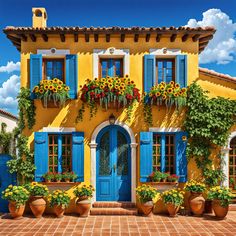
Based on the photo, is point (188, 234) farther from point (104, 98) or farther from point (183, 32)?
point (183, 32)

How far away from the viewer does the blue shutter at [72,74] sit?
26.7 feet

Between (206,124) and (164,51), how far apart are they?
112 inches

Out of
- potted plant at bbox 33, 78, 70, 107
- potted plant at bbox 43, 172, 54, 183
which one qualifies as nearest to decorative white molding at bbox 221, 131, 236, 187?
potted plant at bbox 33, 78, 70, 107

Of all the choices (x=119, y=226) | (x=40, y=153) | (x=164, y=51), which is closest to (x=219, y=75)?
(x=164, y=51)

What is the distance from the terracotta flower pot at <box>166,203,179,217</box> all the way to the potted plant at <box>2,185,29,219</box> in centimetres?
438

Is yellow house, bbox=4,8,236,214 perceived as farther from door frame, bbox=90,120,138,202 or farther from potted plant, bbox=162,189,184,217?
potted plant, bbox=162,189,184,217

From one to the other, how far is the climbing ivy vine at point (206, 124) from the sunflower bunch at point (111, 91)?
6.41 ft

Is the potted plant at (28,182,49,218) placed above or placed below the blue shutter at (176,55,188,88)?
below

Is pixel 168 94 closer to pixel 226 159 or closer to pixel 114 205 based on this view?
pixel 226 159

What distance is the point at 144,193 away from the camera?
7.48 meters

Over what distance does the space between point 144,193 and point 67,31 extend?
5732 millimetres

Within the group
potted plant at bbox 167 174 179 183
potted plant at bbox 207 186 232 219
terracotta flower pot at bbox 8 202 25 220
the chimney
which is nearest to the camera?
potted plant at bbox 207 186 232 219

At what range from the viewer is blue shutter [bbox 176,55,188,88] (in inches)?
325

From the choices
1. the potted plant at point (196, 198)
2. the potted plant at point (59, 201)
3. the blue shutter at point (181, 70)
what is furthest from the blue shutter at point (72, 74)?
the potted plant at point (196, 198)
